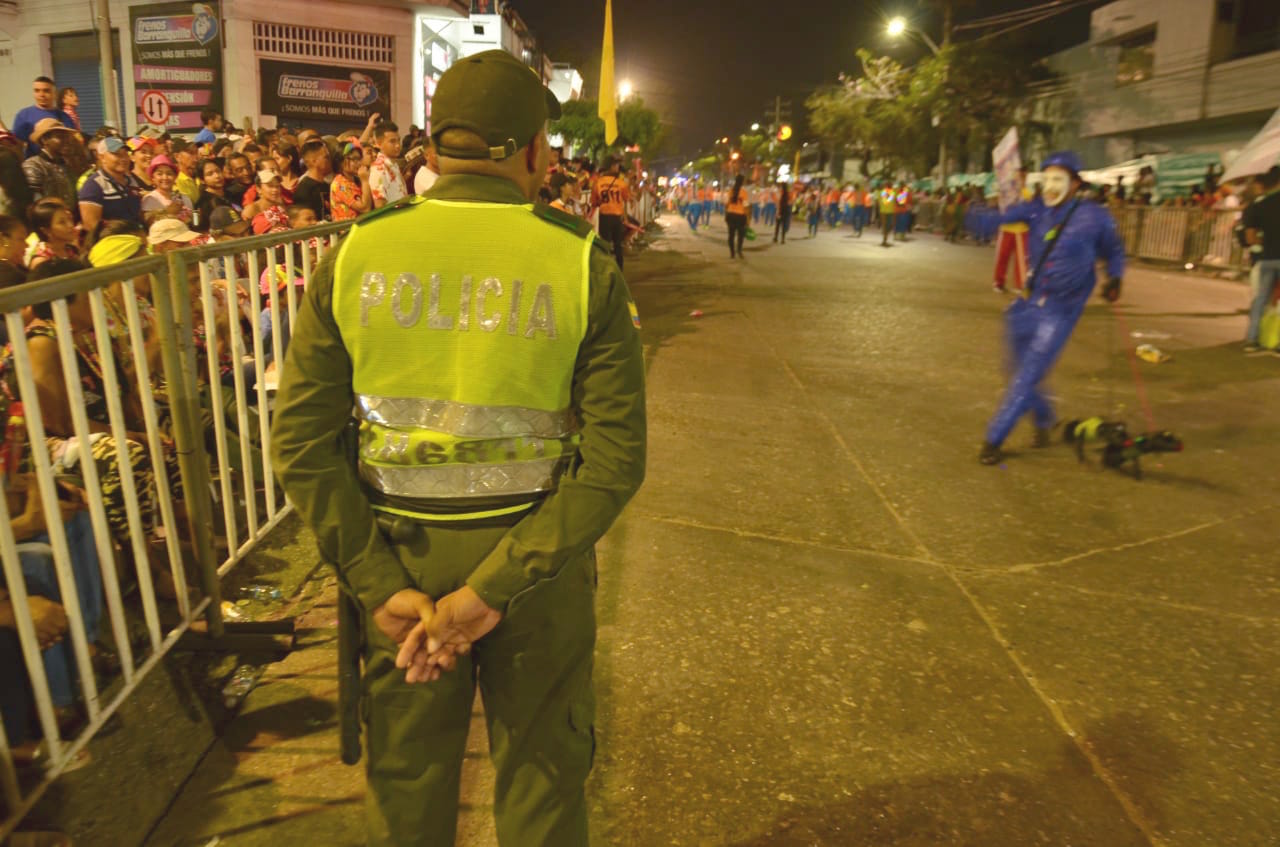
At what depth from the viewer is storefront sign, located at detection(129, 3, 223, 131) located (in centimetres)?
1939

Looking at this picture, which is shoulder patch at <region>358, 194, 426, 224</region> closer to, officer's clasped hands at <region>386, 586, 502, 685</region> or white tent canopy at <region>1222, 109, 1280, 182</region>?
officer's clasped hands at <region>386, 586, 502, 685</region>

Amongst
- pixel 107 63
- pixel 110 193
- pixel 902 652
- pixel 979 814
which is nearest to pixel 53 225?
pixel 110 193

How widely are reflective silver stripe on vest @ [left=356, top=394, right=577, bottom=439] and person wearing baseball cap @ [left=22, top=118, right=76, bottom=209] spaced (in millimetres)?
6625

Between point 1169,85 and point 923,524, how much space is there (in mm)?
30095

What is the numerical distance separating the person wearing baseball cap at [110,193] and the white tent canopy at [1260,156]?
337 inches

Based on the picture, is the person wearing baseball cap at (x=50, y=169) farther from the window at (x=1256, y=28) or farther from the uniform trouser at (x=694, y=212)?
the window at (x=1256, y=28)

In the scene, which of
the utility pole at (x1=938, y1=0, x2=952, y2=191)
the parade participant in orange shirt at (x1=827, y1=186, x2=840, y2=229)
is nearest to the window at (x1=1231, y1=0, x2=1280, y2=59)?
the utility pole at (x1=938, y1=0, x2=952, y2=191)

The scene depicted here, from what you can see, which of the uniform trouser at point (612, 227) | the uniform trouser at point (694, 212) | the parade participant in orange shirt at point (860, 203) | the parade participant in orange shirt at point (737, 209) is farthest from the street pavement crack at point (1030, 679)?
the uniform trouser at point (694, 212)

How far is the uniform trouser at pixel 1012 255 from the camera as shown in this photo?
613cm

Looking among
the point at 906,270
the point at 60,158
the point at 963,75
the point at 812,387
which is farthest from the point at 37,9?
the point at 963,75

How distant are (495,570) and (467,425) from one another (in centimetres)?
28

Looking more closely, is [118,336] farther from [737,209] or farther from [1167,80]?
[1167,80]

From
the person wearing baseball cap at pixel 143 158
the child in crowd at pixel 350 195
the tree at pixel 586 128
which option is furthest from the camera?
the tree at pixel 586 128

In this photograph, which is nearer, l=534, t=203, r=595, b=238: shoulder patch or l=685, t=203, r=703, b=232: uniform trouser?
l=534, t=203, r=595, b=238: shoulder patch
